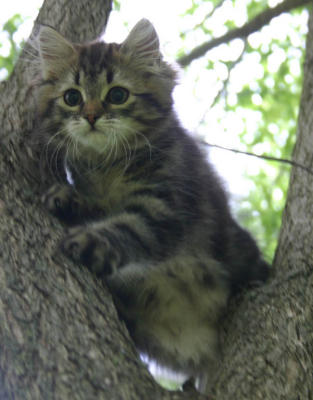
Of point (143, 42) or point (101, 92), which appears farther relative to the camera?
point (143, 42)

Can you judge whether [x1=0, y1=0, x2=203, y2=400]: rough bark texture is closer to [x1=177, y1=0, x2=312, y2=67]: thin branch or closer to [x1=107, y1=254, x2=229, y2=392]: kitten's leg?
[x1=107, y1=254, x2=229, y2=392]: kitten's leg

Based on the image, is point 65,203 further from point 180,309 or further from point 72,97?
point 180,309

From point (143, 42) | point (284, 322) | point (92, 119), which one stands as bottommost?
point (284, 322)

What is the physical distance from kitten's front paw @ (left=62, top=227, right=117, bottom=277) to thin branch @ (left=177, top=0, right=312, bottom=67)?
2092 mm

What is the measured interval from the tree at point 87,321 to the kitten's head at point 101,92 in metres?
0.27

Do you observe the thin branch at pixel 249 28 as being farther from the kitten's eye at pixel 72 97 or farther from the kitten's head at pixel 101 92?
the kitten's eye at pixel 72 97

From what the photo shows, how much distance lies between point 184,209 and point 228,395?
43.7 inches

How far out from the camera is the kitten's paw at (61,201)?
269cm

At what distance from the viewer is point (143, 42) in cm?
359

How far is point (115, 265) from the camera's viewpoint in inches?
100

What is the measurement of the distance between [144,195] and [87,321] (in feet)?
3.35

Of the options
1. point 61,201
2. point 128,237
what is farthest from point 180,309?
point 61,201

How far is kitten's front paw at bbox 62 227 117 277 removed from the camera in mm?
2357

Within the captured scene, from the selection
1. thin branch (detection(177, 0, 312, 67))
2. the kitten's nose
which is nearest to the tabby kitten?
the kitten's nose
